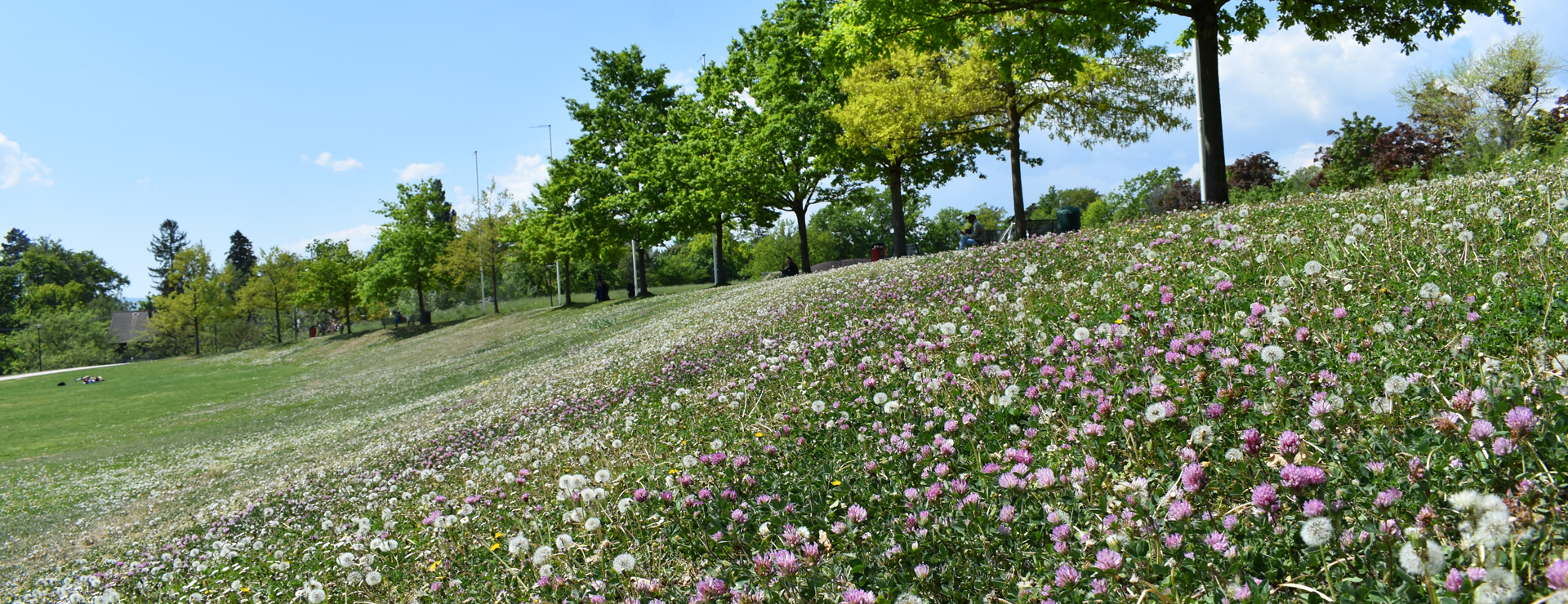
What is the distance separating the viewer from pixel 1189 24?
17.4 metres

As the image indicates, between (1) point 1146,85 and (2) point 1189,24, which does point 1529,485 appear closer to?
(2) point 1189,24

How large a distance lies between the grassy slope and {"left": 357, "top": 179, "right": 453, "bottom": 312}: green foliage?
9.52 meters

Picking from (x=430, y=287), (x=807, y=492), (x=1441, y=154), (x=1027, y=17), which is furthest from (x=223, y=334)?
(x=1441, y=154)

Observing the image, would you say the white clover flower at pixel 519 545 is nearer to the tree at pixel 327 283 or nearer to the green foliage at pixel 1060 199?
the tree at pixel 327 283

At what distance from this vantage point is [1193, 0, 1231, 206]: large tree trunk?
15.9 m

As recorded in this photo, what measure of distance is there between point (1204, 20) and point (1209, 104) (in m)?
1.81

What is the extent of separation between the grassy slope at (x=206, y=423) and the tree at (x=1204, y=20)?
1377 cm

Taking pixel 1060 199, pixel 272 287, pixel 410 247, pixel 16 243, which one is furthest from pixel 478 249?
pixel 16 243

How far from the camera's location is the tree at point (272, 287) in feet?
221

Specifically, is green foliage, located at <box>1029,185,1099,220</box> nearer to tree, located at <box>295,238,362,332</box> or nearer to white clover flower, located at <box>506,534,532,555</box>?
tree, located at <box>295,238,362,332</box>

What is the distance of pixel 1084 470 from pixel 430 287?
5967 cm

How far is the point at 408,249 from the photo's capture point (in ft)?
178

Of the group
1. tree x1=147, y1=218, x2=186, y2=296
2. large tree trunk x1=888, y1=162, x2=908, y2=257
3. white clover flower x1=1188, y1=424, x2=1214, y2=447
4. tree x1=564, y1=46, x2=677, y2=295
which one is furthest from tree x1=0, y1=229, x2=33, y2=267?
white clover flower x1=1188, y1=424, x2=1214, y2=447

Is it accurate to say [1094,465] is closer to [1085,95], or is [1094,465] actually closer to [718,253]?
[1085,95]
